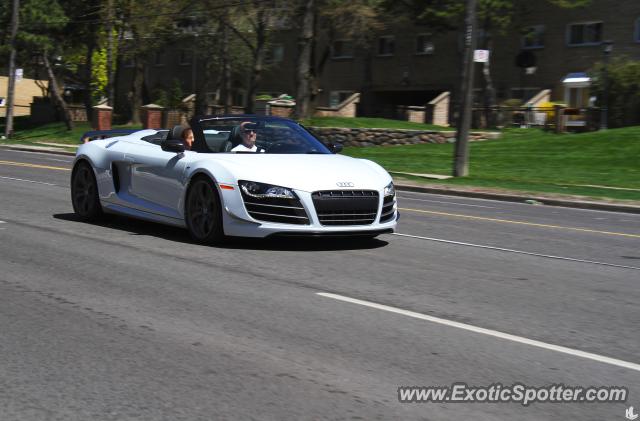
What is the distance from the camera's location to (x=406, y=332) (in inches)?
255

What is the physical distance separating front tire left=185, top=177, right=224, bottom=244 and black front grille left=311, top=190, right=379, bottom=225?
106cm

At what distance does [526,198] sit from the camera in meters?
20.6

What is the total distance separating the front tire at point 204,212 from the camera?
10078mm

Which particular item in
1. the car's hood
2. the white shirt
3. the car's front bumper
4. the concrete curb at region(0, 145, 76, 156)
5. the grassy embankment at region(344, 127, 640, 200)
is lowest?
the concrete curb at region(0, 145, 76, 156)

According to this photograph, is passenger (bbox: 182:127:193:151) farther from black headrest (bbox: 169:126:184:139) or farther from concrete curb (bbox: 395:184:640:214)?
concrete curb (bbox: 395:184:640:214)

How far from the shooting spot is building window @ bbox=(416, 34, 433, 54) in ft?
186

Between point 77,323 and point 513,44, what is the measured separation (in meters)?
47.8

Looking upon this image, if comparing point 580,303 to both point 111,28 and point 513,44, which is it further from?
point 111,28

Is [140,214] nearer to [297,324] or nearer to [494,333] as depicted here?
[297,324]

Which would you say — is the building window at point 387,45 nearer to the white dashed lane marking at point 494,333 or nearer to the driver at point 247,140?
the driver at point 247,140

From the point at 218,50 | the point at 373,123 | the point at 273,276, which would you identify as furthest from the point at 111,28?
the point at 273,276

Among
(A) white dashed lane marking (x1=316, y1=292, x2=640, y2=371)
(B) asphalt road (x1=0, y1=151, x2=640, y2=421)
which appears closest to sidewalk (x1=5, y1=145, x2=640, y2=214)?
(B) asphalt road (x1=0, y1=151, x2=640, y2=421)

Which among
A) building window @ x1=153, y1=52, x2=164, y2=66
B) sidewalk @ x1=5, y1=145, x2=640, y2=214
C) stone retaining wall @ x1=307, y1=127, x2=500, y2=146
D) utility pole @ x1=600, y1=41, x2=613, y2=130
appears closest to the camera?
sidewalk @ x1=5, y1=145, x2=640, y2=214

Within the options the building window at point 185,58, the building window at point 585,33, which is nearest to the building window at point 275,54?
the building window at point 185,58
